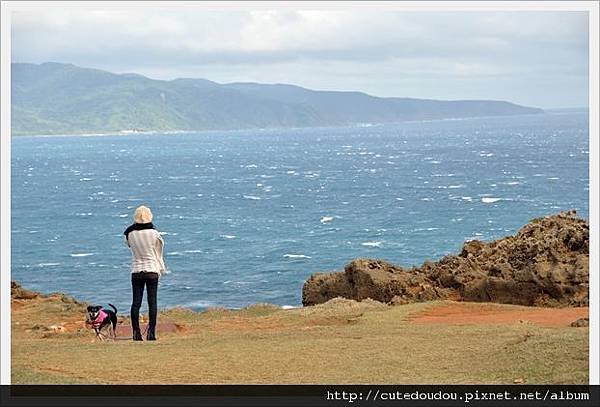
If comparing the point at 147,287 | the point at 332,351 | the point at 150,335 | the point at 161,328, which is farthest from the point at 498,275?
→ the point at 147,287

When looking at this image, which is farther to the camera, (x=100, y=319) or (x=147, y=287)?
(x=100, y=319)

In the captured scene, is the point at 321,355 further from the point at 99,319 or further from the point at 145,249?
the point at 99,319

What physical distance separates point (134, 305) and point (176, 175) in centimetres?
9044

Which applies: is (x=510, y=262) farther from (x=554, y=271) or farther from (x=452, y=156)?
(x=452, y=156)

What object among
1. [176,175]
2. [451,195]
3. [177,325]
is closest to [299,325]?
[177,325]

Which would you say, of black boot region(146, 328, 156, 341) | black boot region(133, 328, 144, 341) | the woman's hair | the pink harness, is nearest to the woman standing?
the woman's hair

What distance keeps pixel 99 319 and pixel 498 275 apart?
31.0 ft

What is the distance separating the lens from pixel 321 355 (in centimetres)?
1162

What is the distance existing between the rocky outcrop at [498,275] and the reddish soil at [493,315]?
1.88m

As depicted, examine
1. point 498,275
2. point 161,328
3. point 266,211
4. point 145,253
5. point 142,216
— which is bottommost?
point 266,211

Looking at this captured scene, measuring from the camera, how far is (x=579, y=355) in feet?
35.9

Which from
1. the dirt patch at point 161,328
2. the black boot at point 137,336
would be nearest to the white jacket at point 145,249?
the black boot at point 137,336

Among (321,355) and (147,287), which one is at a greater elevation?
(147,287)

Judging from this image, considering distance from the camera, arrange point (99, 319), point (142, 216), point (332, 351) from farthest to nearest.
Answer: point (99, 319)
point (142, 216)
point (332, 351)
